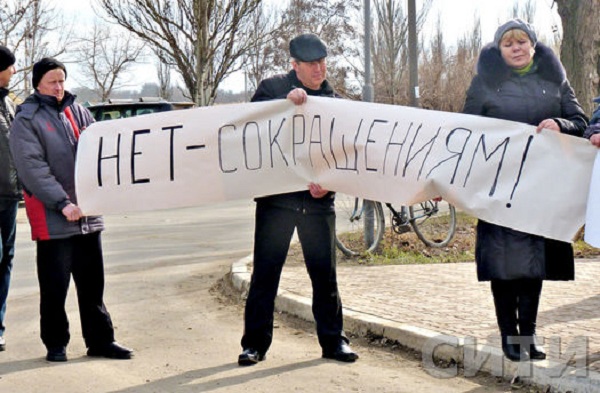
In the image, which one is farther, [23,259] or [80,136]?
[23,259]

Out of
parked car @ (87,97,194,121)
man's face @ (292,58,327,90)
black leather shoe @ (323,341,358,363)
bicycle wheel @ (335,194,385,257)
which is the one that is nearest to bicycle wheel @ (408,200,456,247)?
bicycle wheel @ (335,194,385,257)

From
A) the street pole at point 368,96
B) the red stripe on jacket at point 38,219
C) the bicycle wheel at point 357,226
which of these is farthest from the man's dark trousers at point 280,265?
the street pole at point 368,96

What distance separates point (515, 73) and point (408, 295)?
292cm

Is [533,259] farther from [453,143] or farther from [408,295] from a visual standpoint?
[408,295]

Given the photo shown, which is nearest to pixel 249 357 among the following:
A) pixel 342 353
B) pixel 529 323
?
pixel 342 353

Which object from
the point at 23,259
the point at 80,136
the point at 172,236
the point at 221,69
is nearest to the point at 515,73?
the point at 80,136

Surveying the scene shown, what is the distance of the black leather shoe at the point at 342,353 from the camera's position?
21.4 ft

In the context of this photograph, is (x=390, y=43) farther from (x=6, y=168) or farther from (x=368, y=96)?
(x=6, y=168)

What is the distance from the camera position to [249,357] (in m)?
6.45

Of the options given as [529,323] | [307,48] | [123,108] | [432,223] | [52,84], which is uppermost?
[307,48]

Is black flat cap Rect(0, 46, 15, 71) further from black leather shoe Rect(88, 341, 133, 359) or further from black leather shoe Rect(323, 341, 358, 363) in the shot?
black leather shoe Rect(323, 341, 358, 363)

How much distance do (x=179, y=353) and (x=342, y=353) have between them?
1111 millimetres

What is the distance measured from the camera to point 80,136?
656 centimetres

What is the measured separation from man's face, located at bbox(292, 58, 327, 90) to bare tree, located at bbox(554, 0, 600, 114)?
268 inches
